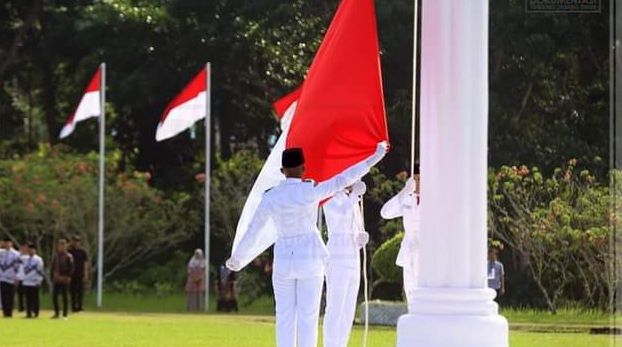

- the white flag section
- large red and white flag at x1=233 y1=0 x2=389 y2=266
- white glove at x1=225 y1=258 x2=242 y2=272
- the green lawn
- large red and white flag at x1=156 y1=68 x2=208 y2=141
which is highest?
large red and white flag at x1=156 y1=68 x2=208 y2=141

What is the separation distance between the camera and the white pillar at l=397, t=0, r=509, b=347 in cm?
949

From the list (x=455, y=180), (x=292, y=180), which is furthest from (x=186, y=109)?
(x=455, y=180)

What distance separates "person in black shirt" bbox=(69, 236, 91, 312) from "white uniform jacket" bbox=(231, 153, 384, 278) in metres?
18.6

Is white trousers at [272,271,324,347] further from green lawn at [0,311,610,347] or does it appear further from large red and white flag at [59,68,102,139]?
large red and white flag at [59,68,102,139]

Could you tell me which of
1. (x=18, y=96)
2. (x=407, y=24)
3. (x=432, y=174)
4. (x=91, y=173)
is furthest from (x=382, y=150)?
(x=18, y=96)

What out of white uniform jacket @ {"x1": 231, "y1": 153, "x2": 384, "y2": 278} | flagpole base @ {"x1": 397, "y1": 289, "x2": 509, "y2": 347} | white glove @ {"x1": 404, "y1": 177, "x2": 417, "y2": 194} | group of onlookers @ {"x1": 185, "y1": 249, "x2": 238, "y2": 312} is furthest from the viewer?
group of onlookers @ {"x1": 185, "y1": 249, "x2": 238, "y2": 312}

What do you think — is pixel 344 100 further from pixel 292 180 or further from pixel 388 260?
pixel 388 260

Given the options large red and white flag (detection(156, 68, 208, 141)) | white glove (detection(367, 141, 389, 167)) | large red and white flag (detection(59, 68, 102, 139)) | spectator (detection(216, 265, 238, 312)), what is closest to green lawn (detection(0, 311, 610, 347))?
spectator (detection(216, 265, 238, 312))

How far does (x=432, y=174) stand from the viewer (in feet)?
31.5

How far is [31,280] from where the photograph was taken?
3006cm

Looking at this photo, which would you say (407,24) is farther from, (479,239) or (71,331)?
(479,239)

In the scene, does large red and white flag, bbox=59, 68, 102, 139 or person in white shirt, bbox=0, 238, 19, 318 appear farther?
large red and white flag, bbox=59, 68, 102, 139

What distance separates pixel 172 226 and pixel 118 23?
6135 millimetres

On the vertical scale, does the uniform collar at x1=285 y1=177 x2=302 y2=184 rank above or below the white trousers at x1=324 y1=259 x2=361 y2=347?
above
